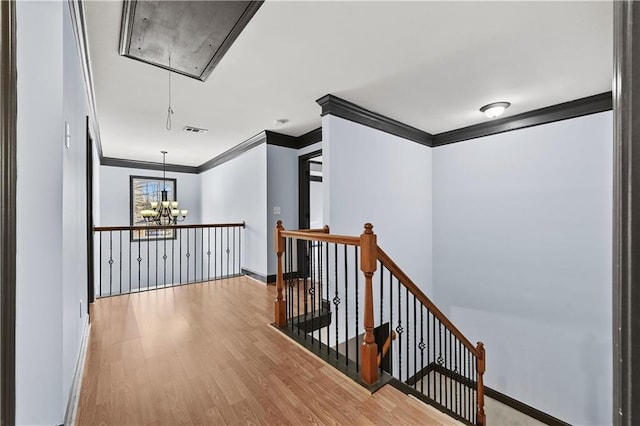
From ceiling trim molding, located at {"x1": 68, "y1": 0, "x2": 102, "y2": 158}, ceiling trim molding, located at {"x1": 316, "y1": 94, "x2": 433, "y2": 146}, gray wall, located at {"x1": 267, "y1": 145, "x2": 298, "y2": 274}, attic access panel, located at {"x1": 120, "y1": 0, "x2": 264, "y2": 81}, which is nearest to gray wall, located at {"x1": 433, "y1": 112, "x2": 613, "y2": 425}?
ceiling trim molding, located at {"x1": 316, "y1": 94, "x2": 433, "y2": 146}

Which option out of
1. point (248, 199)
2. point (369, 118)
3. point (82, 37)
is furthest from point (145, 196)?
point (369, 118)

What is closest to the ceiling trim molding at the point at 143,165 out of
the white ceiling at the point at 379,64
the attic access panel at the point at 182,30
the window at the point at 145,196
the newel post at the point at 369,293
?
the window at the point at 145,196

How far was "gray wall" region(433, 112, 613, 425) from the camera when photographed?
331 cm

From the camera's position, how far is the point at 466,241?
14.6 feet

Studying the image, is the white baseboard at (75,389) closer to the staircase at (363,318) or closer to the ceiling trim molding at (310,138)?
the staircase at (363,318)

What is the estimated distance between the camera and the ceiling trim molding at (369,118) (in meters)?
3.32

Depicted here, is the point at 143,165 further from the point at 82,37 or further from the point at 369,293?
the point at 369,293

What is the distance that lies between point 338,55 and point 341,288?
2.50 metres

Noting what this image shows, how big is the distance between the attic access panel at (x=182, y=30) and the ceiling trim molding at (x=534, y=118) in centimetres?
361

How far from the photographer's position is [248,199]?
5.24 meters

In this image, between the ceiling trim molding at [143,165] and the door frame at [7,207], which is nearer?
the door frame at [7,207]

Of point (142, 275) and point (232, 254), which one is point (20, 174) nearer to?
point (232, 254)

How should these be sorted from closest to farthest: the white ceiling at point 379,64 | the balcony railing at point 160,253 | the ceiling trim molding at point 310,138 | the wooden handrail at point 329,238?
the white ceiling at point 379,64, the wooden handrail at point 329,238, the ceiling trim molding at point 310,138, the balcony railing at point 160,253

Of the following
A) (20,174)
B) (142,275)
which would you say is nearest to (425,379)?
(20,174)
